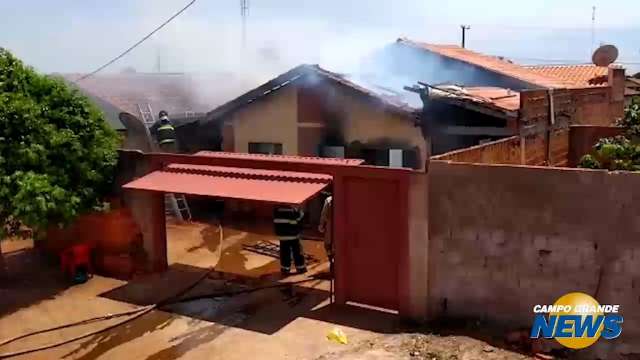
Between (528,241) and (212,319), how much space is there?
15.9 ft

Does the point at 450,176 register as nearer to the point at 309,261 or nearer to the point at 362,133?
the point at 309,261

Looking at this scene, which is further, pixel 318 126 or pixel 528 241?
pixel 318 126

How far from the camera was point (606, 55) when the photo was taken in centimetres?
2388

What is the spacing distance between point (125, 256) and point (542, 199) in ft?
24.8

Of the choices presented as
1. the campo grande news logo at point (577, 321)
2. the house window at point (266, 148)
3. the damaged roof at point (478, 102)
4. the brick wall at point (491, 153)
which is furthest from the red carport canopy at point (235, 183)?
the house window at point (266, 148)

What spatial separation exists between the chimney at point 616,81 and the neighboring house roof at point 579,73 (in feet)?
3.29

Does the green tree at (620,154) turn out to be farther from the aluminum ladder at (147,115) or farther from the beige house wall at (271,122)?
the aluminum ladder at (147,115)

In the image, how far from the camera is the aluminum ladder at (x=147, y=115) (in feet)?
60.5

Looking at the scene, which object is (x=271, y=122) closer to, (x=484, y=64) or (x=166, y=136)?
(x=166, y=136)

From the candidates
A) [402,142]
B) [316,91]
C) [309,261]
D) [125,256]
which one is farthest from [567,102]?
[125,256]

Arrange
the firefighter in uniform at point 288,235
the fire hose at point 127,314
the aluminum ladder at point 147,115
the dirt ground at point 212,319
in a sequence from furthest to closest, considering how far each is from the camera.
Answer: the aluminum ladder at point 147,115 < the firefighter in uniform at point 288,235 < the fire hose at point 127,314 < the dirt ground at point 212,319

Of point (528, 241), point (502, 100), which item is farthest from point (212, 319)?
point (502, 100)

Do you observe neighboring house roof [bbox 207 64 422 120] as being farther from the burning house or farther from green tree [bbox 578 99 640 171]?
green tree [bbox 578 99 640 171]

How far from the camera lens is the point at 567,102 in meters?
15.6
